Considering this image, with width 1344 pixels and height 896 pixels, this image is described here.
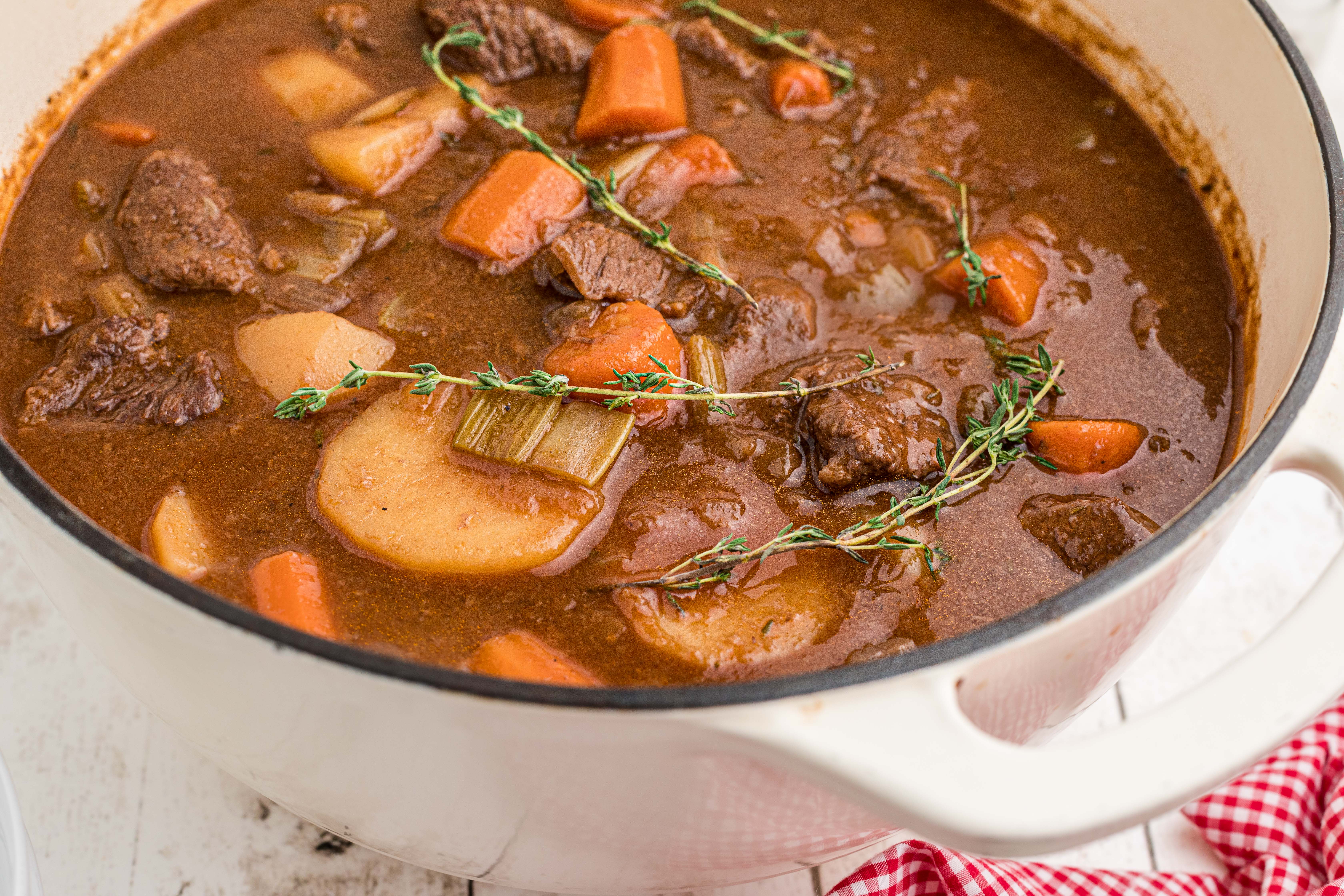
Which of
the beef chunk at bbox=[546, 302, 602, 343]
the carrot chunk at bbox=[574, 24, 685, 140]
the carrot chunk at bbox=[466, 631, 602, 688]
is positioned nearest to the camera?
the carrot chunk at bbox=[466, 631, 602, 688]

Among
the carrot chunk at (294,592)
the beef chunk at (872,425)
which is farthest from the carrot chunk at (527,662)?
the beef chunk at (872,425)

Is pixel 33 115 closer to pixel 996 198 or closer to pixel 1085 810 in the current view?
pixel 996 198

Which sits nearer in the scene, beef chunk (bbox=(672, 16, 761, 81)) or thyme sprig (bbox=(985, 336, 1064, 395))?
thyme sprig (bbox=(985, 336, 1064, 395))

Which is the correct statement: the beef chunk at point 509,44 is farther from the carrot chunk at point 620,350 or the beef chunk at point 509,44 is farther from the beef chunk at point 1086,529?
the beef chunk at point 1086,529

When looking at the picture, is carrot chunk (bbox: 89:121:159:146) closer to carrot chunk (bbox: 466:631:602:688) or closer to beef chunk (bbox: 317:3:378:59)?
beef chunk (bbox: 317:3:378:59)

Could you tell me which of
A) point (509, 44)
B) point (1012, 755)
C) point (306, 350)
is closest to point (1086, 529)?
point (1012, 755)

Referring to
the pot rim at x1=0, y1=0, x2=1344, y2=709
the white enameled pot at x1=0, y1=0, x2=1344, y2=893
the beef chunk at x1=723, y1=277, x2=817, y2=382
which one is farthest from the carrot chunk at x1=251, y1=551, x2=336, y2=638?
the beef chunk at x1=723, y1=277, x2=817, y2=382
